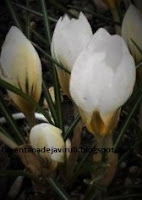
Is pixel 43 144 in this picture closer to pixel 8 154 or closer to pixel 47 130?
pixel 47 130

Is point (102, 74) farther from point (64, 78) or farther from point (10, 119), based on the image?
point (10, 119)

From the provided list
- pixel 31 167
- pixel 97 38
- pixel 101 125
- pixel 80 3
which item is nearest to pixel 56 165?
pixel 31 167

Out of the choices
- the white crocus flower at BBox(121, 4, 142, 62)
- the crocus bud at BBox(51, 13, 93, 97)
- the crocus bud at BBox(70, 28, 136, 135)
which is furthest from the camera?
the white crocus flower at BBox(121, 4, 142, 62)

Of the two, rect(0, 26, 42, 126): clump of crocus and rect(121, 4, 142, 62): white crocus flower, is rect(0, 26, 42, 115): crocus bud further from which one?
rect(121, 4, 142, 62): white crocus flower

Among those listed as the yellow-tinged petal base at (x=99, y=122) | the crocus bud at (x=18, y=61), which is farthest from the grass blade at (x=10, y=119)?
the yellow-tinged petal base at (x=99, y=122)

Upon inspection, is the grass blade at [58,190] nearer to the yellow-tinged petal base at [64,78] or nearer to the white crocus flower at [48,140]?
the white crocus flower at [48,140]

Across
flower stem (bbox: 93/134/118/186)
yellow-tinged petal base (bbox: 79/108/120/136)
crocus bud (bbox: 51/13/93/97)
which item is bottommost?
flower stem (bbox: 93/134/118/186)

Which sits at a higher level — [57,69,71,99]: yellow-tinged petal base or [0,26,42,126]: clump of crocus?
[0,26,42,126]: clump of crocus

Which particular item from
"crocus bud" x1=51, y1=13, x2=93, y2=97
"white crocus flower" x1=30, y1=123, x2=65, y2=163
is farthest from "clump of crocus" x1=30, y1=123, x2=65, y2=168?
"crocus bud" x1=51, y1=13, x2=93, y2=97
